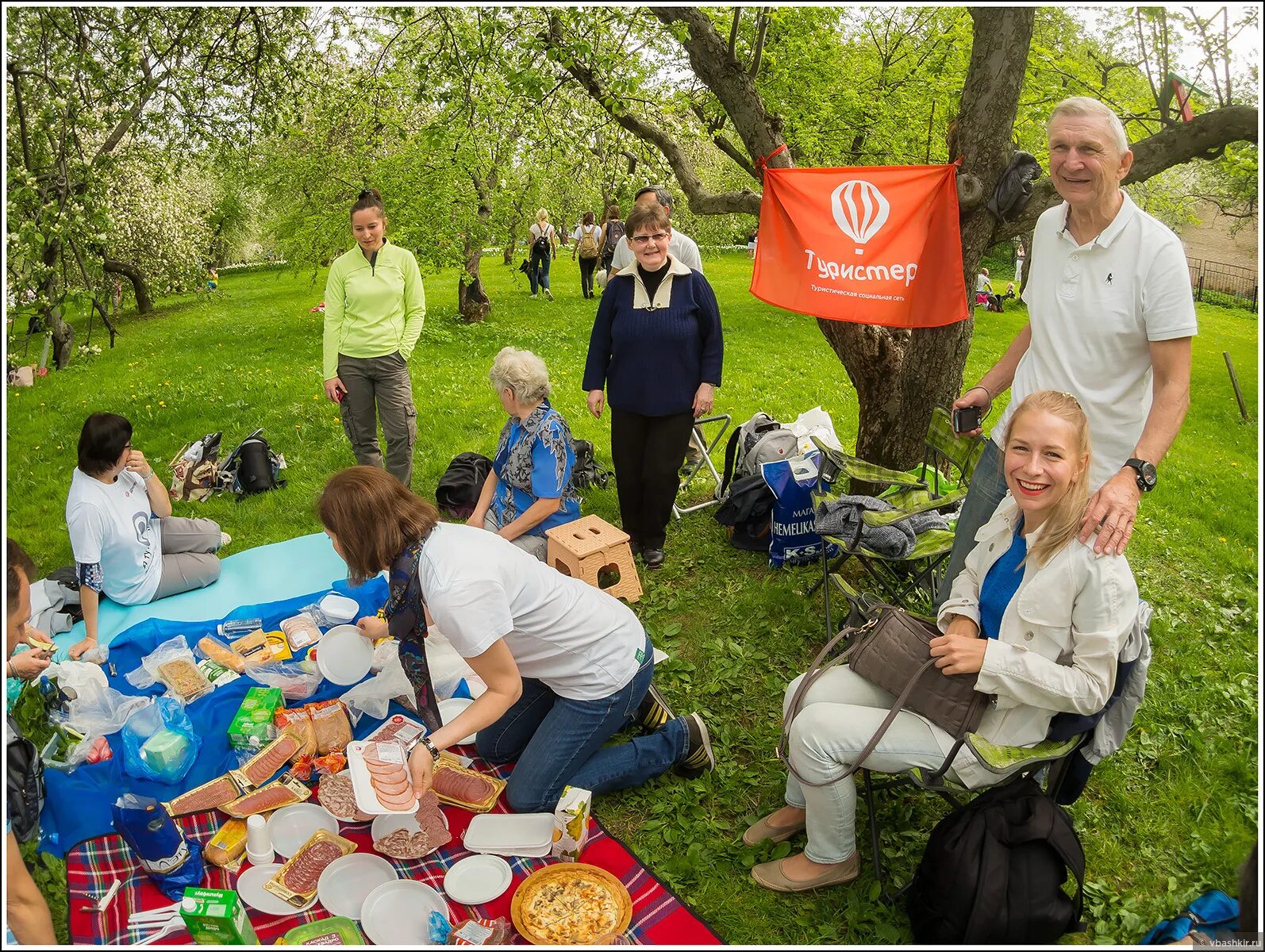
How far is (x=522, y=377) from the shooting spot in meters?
4.07

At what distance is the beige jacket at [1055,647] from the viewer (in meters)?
2.35

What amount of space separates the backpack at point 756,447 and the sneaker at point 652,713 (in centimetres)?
197

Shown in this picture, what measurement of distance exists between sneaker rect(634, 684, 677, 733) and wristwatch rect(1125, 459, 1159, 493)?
184cm

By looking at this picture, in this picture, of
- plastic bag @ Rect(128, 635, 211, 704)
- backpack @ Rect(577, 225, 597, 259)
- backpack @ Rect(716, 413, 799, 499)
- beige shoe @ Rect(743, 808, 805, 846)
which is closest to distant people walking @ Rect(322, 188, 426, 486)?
plastic bag @ Rect(128, 635, 211, 704)

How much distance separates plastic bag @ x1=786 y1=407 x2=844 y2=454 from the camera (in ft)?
17.3

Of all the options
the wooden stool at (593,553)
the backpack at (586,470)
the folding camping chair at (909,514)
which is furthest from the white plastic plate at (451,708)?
the backpack at (586,470)

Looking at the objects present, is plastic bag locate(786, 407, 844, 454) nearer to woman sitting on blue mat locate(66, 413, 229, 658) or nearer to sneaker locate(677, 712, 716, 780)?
sneaker locate(677, 712, 716, 780)

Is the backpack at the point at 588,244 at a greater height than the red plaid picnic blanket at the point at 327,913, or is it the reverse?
the backpack at the point at 588,244

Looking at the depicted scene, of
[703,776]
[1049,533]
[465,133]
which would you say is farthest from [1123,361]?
[465,133]

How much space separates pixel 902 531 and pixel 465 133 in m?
4.53

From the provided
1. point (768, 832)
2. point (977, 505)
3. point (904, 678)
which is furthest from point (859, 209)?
point (768, 832)

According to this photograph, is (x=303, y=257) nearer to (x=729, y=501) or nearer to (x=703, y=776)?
(x=729, y=501)

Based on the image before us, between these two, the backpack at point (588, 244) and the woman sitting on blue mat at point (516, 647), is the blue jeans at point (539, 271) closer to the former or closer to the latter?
the backpack at point (588, 244)

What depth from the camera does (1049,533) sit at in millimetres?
2463
